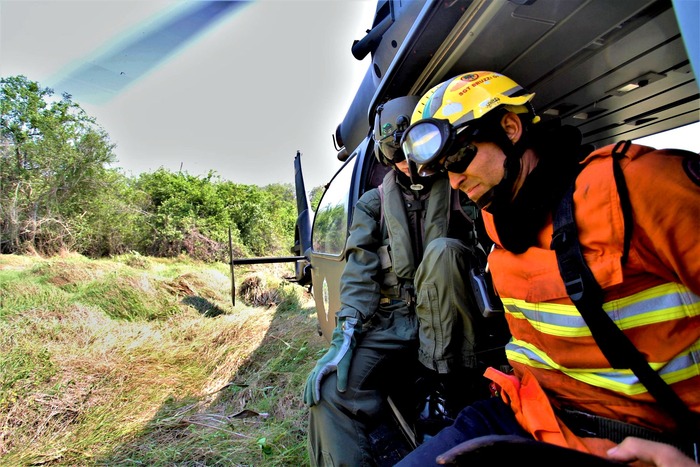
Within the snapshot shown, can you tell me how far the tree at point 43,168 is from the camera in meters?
15.6

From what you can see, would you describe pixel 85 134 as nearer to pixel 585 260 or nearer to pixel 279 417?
pixel 279 417

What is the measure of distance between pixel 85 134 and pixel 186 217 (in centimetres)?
667

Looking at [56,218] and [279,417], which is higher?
[56,218]

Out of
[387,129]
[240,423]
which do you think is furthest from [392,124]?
[240,423]

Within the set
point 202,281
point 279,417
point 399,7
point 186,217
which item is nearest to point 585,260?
point 399,7

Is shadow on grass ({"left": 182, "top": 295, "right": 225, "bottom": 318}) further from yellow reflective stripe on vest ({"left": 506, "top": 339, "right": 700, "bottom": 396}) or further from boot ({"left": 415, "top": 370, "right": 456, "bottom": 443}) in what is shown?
yellow reflective stripe on vest ({"left": 506, "top": 339, "right": 700, "bottom": 396})

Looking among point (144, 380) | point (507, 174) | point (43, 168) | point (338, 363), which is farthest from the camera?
point (43, 168)

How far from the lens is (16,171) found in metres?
16.1

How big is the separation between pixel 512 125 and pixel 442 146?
0.27 m

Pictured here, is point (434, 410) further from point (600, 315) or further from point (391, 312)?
point (600, 315)

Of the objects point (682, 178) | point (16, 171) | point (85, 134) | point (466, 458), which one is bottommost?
point (466, 458)

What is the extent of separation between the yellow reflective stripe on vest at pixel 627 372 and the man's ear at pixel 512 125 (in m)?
0.71

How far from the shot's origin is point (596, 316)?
85cm

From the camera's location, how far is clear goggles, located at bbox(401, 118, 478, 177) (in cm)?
116
